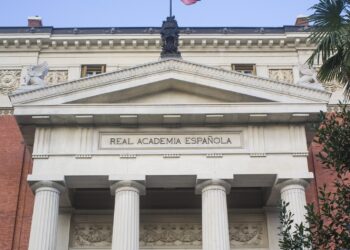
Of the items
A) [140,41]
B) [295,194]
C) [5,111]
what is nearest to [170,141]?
[295,194]

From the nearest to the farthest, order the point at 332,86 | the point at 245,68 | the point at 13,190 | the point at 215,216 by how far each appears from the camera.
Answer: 1. the point at 215,216
2. the point at 13,190
3. the point at 332,86
4. the point at 245,68

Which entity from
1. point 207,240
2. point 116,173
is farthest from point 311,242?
point 116,173

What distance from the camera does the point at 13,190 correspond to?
2872cm

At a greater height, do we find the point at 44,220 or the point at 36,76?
the point at 36,76

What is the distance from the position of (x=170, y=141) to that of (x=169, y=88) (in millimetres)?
2197

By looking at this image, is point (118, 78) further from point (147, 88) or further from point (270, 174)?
point (270, 174)

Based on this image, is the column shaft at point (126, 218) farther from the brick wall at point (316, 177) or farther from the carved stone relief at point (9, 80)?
the carved stone relief at point (9, 80)

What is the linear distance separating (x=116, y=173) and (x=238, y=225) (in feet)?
19.5

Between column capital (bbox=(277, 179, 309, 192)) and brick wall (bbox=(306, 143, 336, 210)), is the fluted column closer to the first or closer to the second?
column capital (bbox=(277, 179, 309, 192))

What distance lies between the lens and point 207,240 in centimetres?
2255

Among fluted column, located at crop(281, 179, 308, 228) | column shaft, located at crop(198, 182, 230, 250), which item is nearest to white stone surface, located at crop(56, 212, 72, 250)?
column shaft, located at crop(198, 182, 230, 250)

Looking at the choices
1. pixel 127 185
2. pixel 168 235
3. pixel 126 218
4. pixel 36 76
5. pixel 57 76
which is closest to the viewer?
pixel 126 218

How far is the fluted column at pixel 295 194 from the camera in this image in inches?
901

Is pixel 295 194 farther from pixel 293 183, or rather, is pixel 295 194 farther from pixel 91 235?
pixel 91 235
